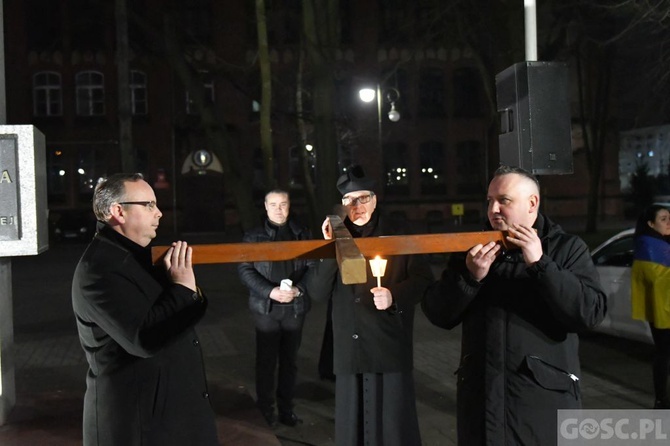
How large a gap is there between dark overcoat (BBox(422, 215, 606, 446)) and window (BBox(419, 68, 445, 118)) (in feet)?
134

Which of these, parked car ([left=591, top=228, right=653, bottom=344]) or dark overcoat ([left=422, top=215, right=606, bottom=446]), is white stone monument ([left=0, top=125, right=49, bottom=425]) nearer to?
dark overcoat ([left=422, top=215, right=606, bottom=446])

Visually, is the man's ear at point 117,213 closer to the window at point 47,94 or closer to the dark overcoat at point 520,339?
the dark overcoat at point 520,339

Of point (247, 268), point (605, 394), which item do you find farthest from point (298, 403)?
point (605, 394)

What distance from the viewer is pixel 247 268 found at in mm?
6586

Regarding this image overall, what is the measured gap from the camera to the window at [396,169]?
42.9m

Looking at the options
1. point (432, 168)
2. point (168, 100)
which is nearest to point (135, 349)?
point (168, 100)

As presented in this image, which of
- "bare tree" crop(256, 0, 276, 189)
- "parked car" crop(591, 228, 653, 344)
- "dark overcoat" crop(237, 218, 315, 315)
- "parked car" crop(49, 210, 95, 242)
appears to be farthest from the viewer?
"parked car" crop(49, 210, 95, 242)

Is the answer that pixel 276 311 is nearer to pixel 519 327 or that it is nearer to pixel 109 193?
pixel 109 193

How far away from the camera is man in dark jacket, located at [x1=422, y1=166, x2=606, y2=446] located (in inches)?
128

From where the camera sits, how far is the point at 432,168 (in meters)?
43.5

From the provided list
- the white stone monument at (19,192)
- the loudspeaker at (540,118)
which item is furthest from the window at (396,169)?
the white stone monument at (19,192)

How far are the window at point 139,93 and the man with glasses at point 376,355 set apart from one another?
122ft

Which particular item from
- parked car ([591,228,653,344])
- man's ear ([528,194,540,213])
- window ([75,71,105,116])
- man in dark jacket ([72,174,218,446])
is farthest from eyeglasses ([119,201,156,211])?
window ([75,71,105,116])

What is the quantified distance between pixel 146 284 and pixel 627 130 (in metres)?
47.8
